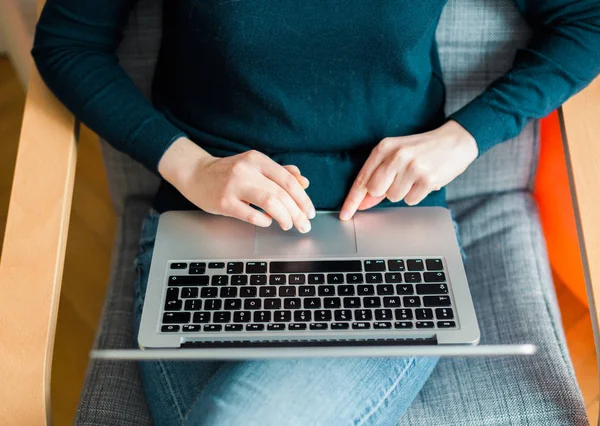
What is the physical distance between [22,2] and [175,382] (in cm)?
94

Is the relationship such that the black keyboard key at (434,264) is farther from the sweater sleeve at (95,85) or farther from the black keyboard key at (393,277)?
the sweater sleeve at (95,85)

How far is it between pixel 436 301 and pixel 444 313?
19 millimetres

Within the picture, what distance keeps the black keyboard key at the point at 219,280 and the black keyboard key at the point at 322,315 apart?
0.13m

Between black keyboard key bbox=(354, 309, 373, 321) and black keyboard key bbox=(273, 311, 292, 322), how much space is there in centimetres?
8

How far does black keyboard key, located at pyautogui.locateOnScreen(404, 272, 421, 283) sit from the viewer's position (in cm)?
81

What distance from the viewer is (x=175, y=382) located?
0.82 metres

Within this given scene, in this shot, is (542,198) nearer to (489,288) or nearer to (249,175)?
(489,288)

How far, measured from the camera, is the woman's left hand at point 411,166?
0.85 m

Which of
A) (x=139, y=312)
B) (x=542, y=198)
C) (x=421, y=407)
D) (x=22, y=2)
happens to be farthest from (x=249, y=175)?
(x=22, y=2)

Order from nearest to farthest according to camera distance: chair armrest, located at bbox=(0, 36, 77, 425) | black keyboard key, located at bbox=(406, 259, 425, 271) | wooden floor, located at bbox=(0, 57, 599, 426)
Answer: chair armrest, located at bbox=(0, 36, 77, 425), black keyboard key, located at bbox=(406, 259, 425, 271), wooden floor, located at bbox=(0, 57, 599, 426)

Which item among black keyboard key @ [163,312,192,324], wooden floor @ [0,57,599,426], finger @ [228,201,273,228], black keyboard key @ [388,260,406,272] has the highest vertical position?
finger @ [228,201,273,228]

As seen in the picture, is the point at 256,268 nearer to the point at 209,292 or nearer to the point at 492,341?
the point at 209,292

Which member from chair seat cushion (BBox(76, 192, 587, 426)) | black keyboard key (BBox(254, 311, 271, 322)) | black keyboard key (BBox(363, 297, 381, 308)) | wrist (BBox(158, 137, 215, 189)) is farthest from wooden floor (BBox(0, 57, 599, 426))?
black keyboard key (BBox(363, 297, 381, 308))

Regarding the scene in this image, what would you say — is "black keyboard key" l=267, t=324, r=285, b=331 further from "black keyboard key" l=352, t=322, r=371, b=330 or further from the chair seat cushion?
the chair seat cushion
